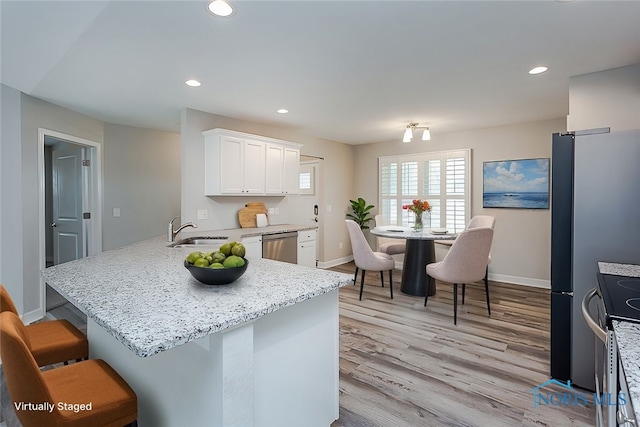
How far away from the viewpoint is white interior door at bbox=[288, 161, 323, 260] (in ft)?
19.5

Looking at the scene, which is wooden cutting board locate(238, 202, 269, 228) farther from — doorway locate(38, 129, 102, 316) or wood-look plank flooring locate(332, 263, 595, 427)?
doorway locate(38, 129, 102, 316)

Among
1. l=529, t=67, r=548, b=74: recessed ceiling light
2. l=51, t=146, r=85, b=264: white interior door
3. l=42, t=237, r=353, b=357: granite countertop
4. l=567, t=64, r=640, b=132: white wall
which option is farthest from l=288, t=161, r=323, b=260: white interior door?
l=42, t=237, r=353, b=357: granite countertop

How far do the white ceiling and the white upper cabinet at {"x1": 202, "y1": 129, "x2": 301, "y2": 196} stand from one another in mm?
437

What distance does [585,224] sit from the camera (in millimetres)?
2047

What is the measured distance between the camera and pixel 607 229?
1.99m

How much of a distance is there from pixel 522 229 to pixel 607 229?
115 inches

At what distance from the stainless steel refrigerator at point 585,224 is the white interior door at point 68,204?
5.37 metres

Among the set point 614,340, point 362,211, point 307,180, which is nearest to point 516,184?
point 362,211

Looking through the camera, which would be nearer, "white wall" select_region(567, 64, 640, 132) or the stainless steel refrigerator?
the stainless steel refrigerator

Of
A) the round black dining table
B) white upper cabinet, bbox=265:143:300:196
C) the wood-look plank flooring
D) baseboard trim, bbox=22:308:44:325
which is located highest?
white upper cabinet, bbox=265:143:300:196

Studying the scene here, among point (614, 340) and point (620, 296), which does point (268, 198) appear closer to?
point (620, 296)

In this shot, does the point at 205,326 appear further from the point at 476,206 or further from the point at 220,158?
the point at 476,206

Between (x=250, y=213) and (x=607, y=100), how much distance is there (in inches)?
158

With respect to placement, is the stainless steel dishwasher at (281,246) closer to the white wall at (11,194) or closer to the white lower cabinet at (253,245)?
the white lower cabinet at (253,245)
